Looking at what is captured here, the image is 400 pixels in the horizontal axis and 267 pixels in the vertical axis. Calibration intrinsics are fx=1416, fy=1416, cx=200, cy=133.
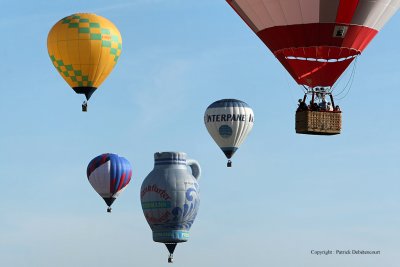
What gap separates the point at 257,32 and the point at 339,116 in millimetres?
4553

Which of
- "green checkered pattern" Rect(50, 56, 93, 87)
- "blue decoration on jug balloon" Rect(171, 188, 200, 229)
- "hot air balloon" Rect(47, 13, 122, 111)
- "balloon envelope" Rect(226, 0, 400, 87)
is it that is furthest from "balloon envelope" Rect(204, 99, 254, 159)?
"balloon envelope" Rect(226, 0, 400, 87)

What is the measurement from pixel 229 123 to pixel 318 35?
18468mm

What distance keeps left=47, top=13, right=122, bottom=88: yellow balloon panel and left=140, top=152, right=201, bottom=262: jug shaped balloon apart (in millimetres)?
6082

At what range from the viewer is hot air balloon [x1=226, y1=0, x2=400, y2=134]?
160 feet

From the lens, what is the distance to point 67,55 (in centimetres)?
5994

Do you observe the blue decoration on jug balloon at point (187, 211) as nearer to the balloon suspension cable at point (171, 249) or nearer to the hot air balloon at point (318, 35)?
the balloon suspension cable at point (171, 249)

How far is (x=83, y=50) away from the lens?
59844mm

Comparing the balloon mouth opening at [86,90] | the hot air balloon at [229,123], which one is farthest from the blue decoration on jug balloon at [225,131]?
the balloon mouth opening at [86,90]

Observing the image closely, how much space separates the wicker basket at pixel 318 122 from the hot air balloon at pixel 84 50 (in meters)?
14.1

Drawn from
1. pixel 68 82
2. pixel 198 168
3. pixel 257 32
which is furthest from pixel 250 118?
pixel 257 32

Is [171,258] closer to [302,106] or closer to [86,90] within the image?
[86,90]

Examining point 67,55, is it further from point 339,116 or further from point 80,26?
point 339,116

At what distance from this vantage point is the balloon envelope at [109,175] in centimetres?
6819

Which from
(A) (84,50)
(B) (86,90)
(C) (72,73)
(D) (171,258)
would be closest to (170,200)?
(D) (171,258)
